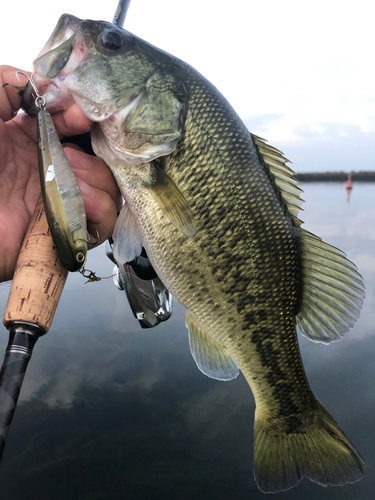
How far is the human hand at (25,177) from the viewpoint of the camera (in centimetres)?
169

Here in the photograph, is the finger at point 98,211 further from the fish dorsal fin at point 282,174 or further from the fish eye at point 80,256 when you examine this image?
the fish dorsal fin at point 282,174

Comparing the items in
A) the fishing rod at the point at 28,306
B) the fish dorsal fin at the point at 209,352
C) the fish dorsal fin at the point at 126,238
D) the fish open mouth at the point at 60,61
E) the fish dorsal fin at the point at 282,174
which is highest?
the fish open mouth at the point at 60,61

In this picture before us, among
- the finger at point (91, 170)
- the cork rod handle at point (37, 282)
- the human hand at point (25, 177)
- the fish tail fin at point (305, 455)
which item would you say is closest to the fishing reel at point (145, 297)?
the human hand at point (25, 177)

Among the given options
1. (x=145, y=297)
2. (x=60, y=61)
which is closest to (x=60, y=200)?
(x=60, y=61)

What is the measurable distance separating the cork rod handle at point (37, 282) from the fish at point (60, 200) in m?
0.18

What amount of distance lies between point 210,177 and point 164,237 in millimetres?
374

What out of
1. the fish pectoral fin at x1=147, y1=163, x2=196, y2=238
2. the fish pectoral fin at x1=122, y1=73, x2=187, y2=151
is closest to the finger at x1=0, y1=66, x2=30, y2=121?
the fish pectoral fin at x1=122, y1=73, x2=187, y2=151

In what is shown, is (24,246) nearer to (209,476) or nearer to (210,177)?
(210,177)

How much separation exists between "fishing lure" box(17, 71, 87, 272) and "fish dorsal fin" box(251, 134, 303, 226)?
3.34 feet

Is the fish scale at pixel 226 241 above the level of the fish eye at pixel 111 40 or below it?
below

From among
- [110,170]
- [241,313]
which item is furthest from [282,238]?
[110,170]

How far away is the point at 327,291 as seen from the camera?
1.86 metres

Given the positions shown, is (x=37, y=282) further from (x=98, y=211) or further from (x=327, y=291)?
(x=327, y=291)

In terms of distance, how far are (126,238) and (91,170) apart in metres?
0.40
